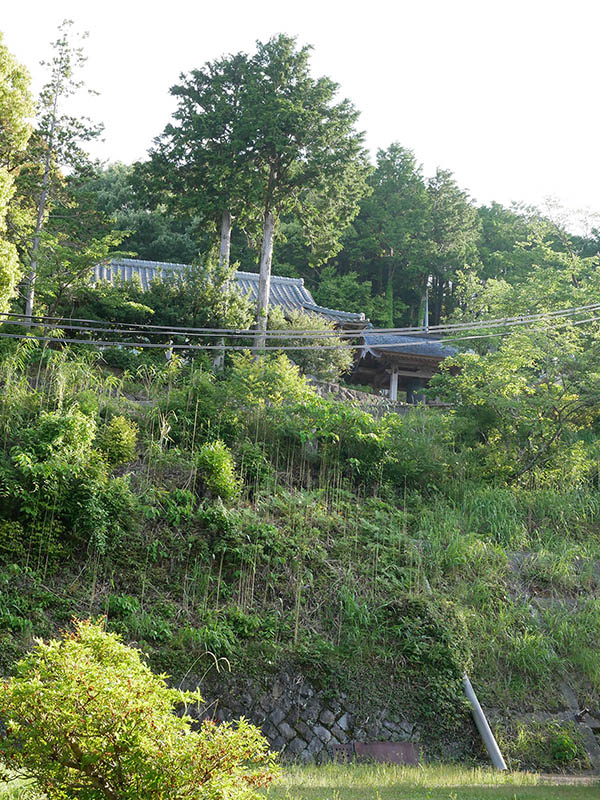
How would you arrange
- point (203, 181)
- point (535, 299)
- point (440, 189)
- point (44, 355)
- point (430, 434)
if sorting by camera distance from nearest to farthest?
point (44, 355) < point (430, 434) < point (535, 299) < point (203, 181) < point (440, 189)

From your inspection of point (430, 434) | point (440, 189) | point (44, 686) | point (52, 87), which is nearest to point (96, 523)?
point (44, 686)

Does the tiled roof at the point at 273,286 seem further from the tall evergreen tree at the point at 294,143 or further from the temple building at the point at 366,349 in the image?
the tall evergreen tree at the point at 294,143

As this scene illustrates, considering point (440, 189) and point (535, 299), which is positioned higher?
point (440, 189)

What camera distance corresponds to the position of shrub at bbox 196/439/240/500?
28.6ft

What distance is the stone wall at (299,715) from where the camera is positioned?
6598 mm

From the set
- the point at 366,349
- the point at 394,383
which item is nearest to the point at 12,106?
the point at 366,349

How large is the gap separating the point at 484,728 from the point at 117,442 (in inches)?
195

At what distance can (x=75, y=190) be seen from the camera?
13.9 meters

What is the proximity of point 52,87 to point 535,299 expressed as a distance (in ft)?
32.1

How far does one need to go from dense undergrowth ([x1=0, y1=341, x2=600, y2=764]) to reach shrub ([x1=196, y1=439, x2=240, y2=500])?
0.9 inches

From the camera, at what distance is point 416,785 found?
538 centimetres

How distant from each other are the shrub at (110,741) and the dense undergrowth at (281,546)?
384 centimetres

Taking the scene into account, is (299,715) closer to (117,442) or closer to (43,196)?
(117,442)

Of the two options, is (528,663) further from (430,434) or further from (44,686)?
(44,686)
